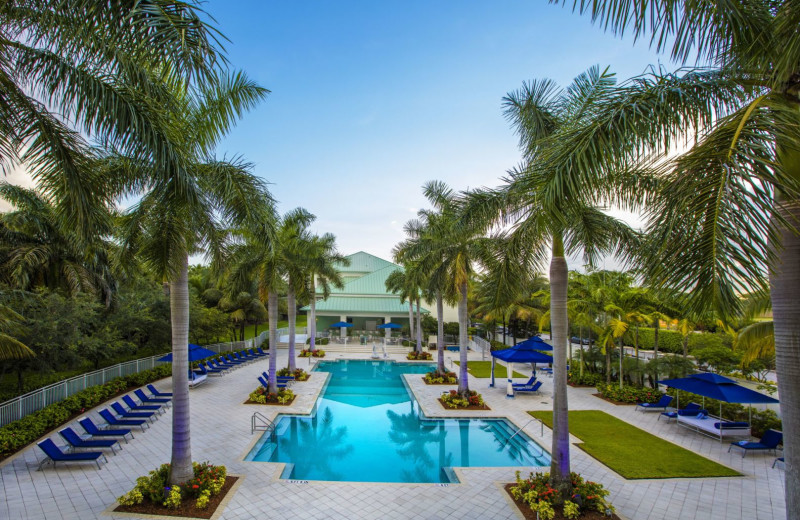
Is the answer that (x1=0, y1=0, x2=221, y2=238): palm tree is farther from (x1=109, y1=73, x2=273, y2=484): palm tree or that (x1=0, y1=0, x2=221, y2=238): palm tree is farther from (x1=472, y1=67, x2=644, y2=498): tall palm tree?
(x1=472, y1=67, x2=644, y2=498): tall palm tree

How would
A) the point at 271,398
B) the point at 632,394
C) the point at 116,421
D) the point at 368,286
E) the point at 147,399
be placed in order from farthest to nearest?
the point at 368,286 < the point at 632,394 < the point at 271,398 < the point at 147,399 < the point at 116,421

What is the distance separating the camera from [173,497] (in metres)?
7.81

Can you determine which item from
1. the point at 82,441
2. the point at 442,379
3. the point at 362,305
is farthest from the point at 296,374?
the point at 362,305

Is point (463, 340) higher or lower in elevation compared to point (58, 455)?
higher

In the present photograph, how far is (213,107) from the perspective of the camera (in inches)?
339

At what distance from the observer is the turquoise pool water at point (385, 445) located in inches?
426

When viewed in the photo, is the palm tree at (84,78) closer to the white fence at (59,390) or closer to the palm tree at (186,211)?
the palm tree at (186,211)

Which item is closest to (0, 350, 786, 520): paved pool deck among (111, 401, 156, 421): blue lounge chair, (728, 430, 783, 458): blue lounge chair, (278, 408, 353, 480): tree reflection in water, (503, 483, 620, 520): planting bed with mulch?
(503, 483, 620, 520): planting bed with mulch

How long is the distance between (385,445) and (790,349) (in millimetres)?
11139

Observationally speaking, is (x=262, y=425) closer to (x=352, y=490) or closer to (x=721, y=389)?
(x=352, y=490)

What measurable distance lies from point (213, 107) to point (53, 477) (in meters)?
9.31

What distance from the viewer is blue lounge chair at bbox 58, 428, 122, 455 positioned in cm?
1022

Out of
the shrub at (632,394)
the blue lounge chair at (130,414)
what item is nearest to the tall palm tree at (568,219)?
the shrub at (632,394)

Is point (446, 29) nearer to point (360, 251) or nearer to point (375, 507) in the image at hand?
point (375, 507)
